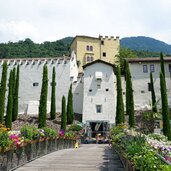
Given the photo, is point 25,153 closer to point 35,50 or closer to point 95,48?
point 95,48

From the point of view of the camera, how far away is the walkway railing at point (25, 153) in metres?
6.89

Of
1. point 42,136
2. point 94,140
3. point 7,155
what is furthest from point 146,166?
point 94,140

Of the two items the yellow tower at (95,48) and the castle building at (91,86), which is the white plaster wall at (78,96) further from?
the yellow tower at (95,48)

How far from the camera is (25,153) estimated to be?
28.6ft

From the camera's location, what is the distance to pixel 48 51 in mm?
68375

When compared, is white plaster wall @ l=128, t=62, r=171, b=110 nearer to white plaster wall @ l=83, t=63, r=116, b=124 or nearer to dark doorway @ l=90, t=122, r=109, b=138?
white plaster wall @ l=83, t=63, r=116, b=124

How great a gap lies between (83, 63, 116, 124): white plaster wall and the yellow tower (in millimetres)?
13752

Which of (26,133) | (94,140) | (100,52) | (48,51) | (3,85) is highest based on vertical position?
(48,51)

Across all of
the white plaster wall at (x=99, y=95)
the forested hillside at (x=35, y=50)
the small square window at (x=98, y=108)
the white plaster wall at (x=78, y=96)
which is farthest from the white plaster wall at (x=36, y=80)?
the forested hillside at (x=35, y=50)

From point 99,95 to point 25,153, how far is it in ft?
90.5

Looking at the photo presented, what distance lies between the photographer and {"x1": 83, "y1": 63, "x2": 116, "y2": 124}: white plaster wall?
115 feet

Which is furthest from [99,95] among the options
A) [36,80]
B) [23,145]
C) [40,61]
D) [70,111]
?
[23,145]

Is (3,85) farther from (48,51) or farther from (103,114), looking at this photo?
(48,51)

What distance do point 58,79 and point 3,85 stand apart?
9225 mm
